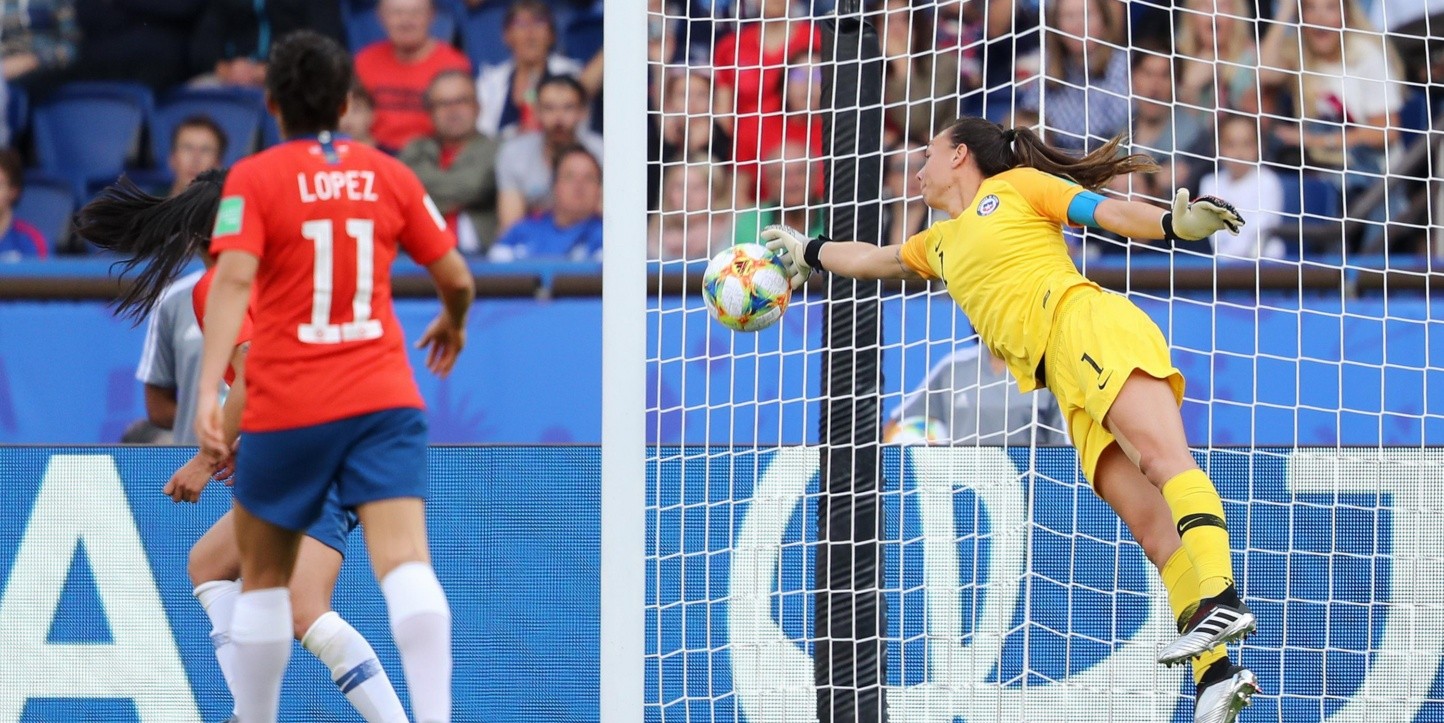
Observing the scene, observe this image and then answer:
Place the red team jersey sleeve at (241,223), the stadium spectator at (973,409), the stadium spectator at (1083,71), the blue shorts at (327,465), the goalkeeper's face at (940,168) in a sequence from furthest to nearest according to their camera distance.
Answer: the stadium spectator at (1083,71), the stadium spectator at (973,409), the goalkeeper's face at (940,168), the blue shorts at (327,465), the red team jersey sleeve at (241,223)

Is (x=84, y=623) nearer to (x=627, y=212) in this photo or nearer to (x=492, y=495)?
(x=492, y=495)

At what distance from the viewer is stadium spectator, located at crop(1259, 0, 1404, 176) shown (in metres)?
7.89

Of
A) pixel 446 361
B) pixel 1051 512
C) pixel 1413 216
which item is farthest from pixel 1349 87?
pixel 446 361

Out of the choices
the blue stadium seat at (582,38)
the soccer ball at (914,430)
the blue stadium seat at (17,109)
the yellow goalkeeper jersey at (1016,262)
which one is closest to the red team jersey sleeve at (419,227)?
the yellow goalkeeper jersey at (1016,262)

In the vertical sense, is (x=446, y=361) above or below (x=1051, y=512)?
above

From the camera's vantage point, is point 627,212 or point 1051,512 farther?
point 1051,512

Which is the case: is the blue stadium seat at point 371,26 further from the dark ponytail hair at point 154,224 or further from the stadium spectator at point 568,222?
the dark ponytail hair at point 154,224

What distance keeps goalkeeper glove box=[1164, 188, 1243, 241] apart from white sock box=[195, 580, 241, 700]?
2.71 meters

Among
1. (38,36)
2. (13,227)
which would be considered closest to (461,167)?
(13,227)

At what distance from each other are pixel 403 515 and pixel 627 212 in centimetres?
129

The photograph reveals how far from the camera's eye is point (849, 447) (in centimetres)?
525

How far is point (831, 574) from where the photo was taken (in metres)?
5.26

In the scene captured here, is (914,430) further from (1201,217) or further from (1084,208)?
(1201,217)

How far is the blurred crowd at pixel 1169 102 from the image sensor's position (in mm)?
7535
